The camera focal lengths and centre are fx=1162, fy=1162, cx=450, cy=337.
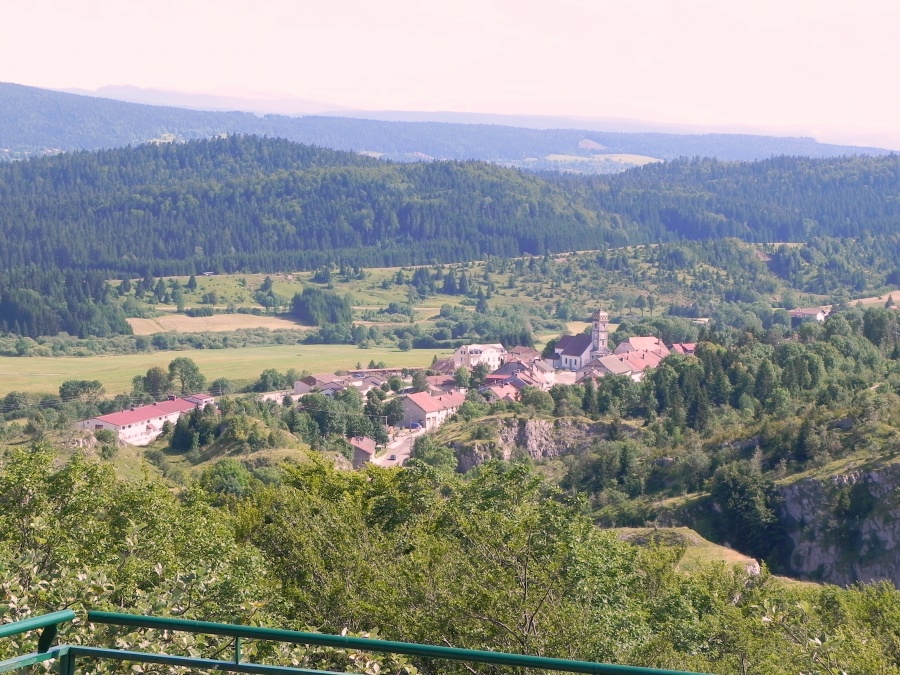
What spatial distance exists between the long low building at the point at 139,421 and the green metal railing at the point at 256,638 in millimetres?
73189

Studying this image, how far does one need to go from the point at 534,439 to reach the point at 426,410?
694 inches

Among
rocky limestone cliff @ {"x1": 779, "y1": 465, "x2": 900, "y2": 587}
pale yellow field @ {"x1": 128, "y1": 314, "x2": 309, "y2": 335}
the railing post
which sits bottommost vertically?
pale yellow field @ {"x1": 128, "y1": 314, "x2": 309, "y2": 335}

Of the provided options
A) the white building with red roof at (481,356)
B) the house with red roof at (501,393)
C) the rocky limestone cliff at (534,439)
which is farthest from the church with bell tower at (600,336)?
the rocky limestone cliff at (534,439)

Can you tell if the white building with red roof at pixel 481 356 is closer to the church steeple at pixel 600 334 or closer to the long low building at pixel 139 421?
the church steeple at pixel 600 334

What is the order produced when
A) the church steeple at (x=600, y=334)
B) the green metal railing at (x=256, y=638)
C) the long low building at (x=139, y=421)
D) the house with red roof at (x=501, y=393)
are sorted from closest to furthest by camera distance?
the green metal railing at (x=256, y=638) → the long low building at (x=139, y=421) → the house with red roof at (x=501, y=393) → the church steeple at (x=600, y=334)

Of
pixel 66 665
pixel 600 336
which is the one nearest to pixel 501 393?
pixel 600 336

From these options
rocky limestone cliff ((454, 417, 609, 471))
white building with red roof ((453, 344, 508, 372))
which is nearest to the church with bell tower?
white building with red roof ((453, 344, 508, 372))

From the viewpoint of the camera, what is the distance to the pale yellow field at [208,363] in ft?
362

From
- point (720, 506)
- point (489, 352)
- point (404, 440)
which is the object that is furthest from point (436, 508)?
point (489, 352)

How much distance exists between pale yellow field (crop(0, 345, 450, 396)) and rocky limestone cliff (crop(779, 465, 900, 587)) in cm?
6790

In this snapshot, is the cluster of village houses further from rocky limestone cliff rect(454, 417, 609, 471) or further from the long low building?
rocky limestone cliff rect(454, 417, 609, 471)

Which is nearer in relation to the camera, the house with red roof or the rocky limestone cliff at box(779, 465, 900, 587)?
the rocky limestone cliff at box(779, 465, 900, 587)

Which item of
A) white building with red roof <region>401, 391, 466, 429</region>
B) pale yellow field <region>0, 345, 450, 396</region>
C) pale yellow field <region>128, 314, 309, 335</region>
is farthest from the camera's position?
pale yellow field <region>128, 314, 309, 335</region>

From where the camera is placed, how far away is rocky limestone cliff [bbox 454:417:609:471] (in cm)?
7119
